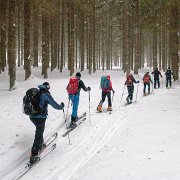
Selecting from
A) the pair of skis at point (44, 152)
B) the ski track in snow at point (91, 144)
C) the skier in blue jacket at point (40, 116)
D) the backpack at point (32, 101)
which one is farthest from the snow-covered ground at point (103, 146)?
the backpack at point (32, 101)

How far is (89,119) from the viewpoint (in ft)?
42.4

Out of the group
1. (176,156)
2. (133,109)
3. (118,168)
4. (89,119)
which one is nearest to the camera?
(118,168)

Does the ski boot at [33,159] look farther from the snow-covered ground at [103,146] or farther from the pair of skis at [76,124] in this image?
the pair of skis at [76,124]

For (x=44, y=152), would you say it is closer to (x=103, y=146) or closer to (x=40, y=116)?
(x=40, y=116)

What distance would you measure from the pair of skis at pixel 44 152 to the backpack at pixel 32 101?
1.35 metres

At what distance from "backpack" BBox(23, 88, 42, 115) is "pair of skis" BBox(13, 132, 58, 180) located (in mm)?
1353

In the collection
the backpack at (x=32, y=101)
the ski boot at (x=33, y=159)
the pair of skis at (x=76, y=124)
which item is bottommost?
the ski boot at (x=33, y=159)

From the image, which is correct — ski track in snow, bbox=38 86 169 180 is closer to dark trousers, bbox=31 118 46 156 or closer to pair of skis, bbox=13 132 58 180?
pair of skis, bbox=13 132 58 180

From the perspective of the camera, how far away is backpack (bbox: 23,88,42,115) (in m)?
8.25

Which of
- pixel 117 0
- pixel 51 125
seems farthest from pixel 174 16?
pixel 51 125

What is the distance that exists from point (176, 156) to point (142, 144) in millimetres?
1410

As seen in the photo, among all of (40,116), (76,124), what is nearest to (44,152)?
(40,116)

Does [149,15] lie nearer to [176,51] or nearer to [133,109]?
[176,51]

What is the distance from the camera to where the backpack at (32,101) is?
27.1ft
